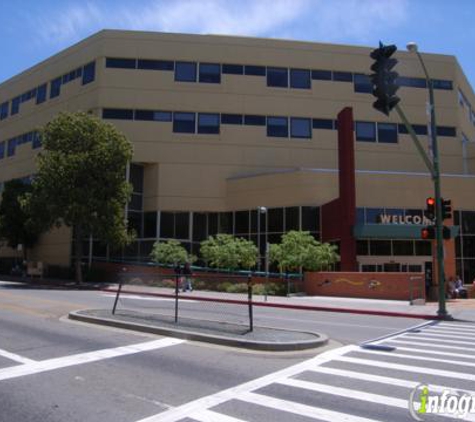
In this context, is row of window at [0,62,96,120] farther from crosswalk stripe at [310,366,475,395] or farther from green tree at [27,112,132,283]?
crosswalk stripe at [310,366,475,395]

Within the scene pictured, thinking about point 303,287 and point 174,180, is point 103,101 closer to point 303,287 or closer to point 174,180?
point 174,180

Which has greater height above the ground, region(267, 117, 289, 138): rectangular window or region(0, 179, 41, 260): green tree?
region(267, 117, 289, 138): rectangular window

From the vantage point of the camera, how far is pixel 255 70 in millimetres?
41656

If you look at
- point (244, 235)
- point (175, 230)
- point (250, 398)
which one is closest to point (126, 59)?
point (175, 230)

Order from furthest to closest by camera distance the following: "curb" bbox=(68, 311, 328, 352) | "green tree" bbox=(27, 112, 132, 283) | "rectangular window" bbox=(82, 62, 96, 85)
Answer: "rectangular window" bbox=(82, 62, 96, 85) → "green tree" bbox=(27, 112, 132, 283) → "curb" bbox=(68, 311, 328, 352)

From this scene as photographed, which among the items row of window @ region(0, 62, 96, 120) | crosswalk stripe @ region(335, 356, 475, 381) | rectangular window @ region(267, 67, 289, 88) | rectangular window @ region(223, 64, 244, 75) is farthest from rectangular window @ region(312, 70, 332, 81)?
crosswalk stripe @ region(335, 356, 475, 381)

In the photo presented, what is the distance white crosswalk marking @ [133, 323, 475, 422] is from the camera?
6.04 m

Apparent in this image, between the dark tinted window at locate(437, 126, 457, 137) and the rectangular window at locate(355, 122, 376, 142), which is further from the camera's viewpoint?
the dark tinted window at locate(437, 126, 457, 137)

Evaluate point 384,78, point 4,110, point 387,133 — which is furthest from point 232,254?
point 4,110

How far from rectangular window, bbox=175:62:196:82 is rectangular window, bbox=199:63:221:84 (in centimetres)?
65

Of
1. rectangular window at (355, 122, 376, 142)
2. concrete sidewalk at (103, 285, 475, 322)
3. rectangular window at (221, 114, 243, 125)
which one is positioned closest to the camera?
concrete sidewalk at (103, 285, 475, 322)

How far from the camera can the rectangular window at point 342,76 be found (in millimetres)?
42153

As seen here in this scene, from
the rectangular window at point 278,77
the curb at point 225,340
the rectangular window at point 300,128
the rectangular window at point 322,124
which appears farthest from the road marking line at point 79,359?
the rectangular window at point 278,77

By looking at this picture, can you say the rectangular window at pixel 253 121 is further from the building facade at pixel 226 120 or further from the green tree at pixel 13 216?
the green tree at pixel 13 216
